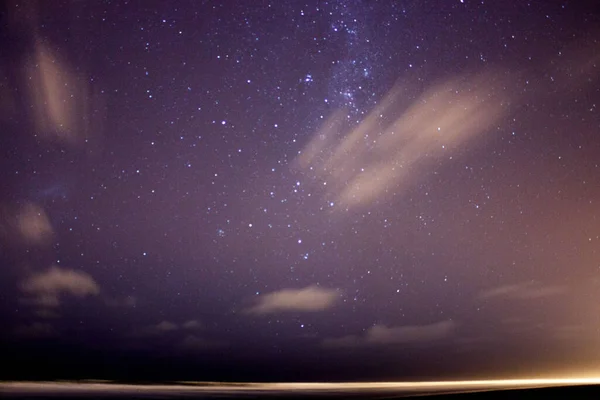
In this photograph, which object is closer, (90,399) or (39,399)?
(39,399)

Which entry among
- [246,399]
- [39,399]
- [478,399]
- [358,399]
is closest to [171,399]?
[246,399]

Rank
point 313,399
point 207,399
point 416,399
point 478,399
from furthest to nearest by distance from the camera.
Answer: point 207,399 < point 313,399 < point 478,399 < point 416,399

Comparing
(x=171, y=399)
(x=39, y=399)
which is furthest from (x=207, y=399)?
(x=39, y=399)

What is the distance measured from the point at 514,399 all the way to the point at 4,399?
10478 millimetres

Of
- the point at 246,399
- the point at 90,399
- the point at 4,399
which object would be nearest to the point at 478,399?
the point at 246,399

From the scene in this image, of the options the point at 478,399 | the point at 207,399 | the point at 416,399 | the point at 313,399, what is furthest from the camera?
the point at 207,399

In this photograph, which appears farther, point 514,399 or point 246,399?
point 246,399

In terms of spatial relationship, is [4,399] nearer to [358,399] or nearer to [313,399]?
[313,399]

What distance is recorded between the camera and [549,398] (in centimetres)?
1037

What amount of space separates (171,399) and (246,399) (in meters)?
1.73

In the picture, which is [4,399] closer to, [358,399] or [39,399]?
[39,399]

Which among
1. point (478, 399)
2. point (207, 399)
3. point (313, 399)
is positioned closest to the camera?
point (478, 399)

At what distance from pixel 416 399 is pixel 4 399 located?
26.9ft

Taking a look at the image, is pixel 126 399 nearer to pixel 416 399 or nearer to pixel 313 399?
pixel 313 399
